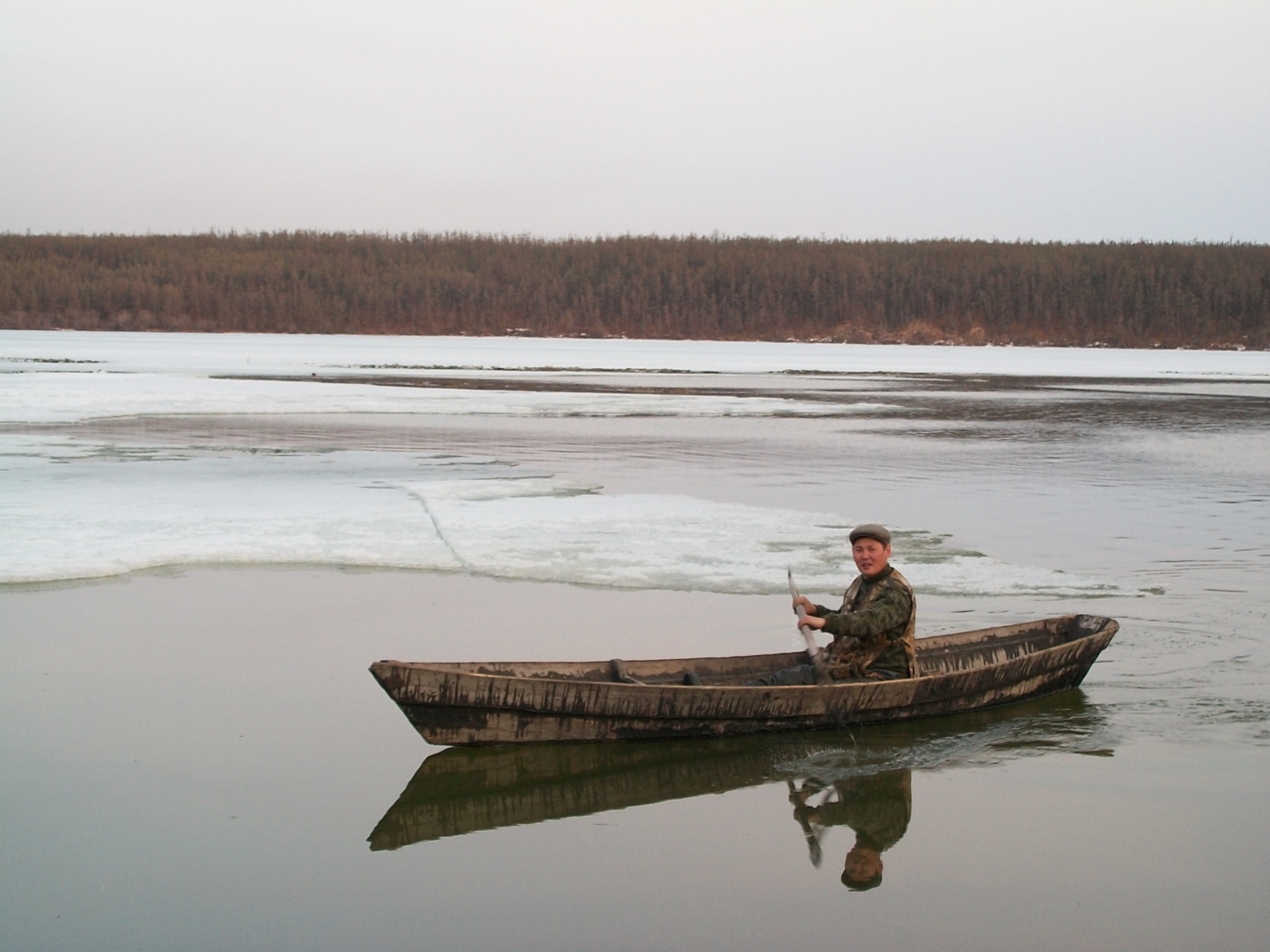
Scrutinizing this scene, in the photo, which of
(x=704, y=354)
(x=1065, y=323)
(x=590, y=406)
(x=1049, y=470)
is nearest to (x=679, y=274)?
(x=1065, y=323)

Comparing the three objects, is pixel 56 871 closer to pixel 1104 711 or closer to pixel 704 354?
pixel 1104 711

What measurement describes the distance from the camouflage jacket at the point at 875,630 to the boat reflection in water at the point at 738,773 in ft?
1.02

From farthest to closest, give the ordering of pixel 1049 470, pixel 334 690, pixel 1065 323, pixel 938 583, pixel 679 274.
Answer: pixel 679 274, pixel 1065 323, pixel 1049 470, pixel 938 583, pixel 334 690

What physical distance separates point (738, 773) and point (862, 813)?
26.9 inches

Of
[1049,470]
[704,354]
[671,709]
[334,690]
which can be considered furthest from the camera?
[704,354]

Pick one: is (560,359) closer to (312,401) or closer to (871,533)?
(312,401)

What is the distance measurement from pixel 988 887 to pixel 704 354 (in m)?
59.4

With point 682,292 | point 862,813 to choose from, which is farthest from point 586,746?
point 682,292

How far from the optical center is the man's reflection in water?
520 cm

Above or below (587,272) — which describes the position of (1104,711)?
below

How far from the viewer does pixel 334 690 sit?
7215mm

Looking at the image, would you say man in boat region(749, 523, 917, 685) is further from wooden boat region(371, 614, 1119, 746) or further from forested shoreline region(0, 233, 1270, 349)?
forested shoreline region(0, 233, 1270, 349)

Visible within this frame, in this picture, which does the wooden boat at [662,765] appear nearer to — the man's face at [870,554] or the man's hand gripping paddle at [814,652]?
the man's hand gripping paddle at [814,652]

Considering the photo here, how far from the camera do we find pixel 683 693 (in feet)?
20.8
